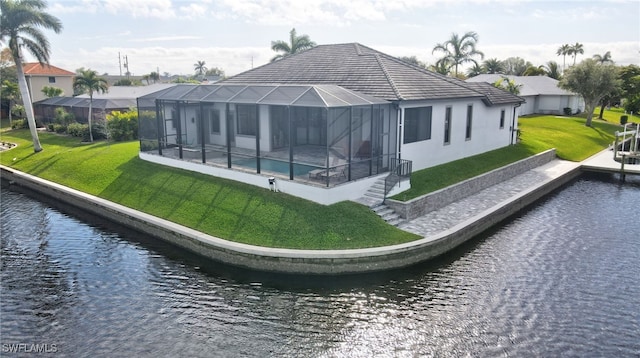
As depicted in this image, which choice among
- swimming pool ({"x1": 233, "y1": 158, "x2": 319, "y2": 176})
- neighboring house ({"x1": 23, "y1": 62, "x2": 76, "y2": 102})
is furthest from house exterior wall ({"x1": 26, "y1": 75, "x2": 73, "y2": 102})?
swimming pool ({"x1": 233, "y1": 158, "x2": 319, "y2": 176})

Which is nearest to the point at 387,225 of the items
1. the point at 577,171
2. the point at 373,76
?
the point at 373,76

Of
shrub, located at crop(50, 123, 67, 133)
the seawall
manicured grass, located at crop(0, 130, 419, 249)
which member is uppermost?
shrub, located at crop(50, 123, 67, 133)

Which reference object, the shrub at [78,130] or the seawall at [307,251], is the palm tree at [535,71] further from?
the shrub at [78,130]

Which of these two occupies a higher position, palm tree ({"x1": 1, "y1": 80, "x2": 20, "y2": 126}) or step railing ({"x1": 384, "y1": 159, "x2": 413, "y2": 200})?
palm tree ({"x1": 1, "y1": 80, "x2": 20, "y2": 126})

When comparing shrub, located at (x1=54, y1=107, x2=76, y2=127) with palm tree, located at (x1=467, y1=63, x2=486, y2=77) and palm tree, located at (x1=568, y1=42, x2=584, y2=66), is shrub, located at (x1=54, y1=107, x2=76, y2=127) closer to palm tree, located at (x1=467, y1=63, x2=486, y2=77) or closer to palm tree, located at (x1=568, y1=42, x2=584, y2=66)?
palm tree, located at (x1=467, y1=63, x2=486, y2=77)

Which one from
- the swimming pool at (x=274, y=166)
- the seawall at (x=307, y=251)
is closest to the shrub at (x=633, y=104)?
the seawall at (x=307, y=251)
